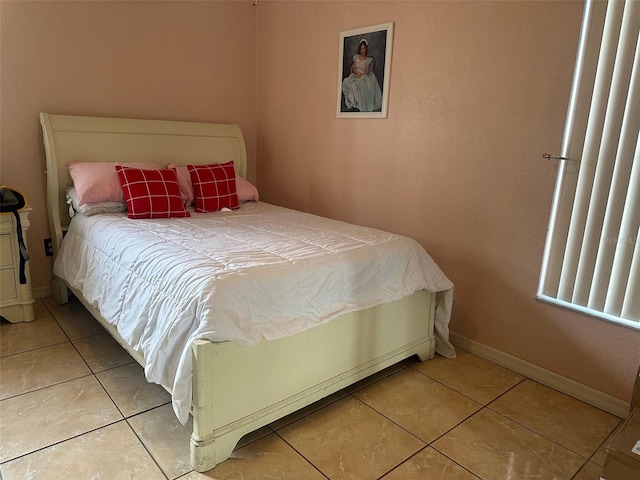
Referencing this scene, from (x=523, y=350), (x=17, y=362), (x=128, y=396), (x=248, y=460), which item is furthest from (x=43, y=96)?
(x=523, y=350)

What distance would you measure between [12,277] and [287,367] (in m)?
1.91

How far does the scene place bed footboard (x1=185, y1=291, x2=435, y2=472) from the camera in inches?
66.3

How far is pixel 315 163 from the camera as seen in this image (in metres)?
3.58

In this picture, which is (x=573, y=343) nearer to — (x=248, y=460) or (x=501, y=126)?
(x=501, y=126)

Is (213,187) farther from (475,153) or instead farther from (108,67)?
(475,153)

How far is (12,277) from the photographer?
272 centimetres

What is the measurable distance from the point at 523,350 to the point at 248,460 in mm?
1596

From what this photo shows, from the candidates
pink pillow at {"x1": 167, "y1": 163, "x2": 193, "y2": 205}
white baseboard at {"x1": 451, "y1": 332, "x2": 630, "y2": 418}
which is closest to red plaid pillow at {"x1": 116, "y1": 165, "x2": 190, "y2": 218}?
pink pillow at {"x1": 167, "y1": 163, "x2": 193, "y2": 205}

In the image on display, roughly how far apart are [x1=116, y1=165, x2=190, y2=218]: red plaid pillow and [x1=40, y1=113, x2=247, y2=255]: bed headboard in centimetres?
34

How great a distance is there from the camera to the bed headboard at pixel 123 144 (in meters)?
2.97

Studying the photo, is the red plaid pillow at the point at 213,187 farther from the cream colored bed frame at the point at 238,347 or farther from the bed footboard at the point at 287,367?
the bed footboard at the point at 287,367

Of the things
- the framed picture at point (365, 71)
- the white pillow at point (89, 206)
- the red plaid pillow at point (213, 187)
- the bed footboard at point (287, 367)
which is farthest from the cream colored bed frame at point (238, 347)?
the framed picture at point (365, 71)

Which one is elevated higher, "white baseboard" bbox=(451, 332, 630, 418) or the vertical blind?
the vertical blind

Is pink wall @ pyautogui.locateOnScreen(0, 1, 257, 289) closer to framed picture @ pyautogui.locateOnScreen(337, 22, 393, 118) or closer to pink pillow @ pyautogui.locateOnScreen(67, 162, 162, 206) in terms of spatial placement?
pink pillow @ pyautogui.locateOnScreen(67, 162, 162, 206)
